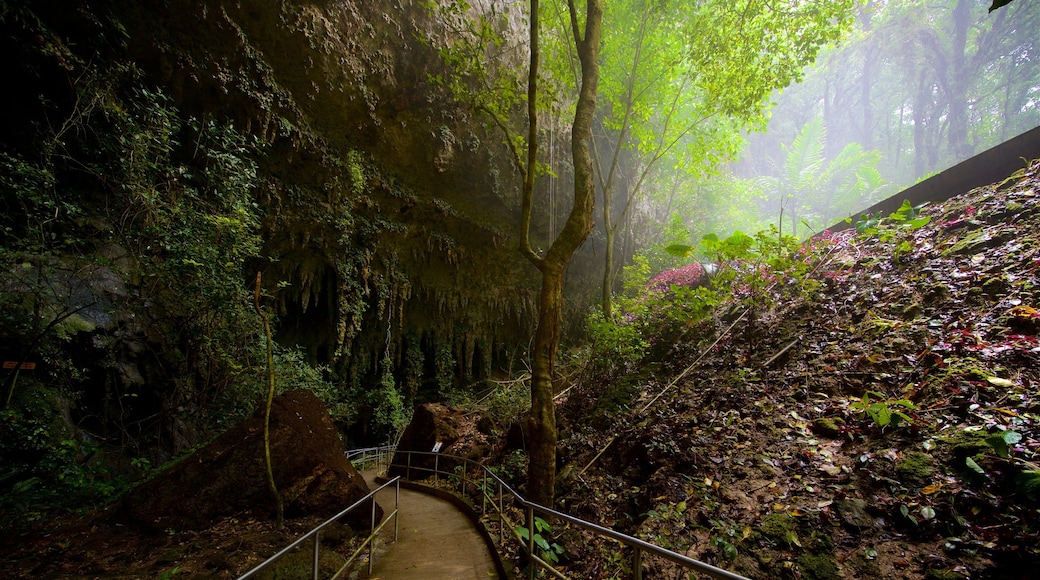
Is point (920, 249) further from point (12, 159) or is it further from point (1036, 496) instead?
point (12, 159)

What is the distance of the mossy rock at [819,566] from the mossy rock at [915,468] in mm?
903

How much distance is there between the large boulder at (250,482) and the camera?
14.3ft

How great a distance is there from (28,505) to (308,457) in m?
2.86

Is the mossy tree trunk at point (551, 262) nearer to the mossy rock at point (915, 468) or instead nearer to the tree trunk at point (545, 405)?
the tree trunk at point (545, 405)

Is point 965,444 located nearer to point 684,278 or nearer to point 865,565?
point 865,565

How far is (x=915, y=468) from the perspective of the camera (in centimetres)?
306

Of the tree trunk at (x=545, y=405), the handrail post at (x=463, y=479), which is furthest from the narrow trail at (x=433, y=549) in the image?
the tree trunk at (x=545, y=405)

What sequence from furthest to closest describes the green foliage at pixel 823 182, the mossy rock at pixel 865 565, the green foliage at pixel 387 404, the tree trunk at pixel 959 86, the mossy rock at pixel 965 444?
the tree trunk at pixel 959 86, the green foliage at pixel 823 182, the green foliage at pixel 387 404, the mossy rock at pixel 965 444, the mossy rock at pixel 865 565

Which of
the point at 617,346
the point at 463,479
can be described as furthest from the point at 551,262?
the point at 463,479

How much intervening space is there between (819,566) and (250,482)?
582cm

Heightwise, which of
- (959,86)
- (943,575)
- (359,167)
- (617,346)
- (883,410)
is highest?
(959,86)

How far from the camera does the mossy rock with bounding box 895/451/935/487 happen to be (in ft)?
9.78

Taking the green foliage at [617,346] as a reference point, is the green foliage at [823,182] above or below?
above

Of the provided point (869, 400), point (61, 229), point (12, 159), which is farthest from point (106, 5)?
Answer: point (869, 400)
